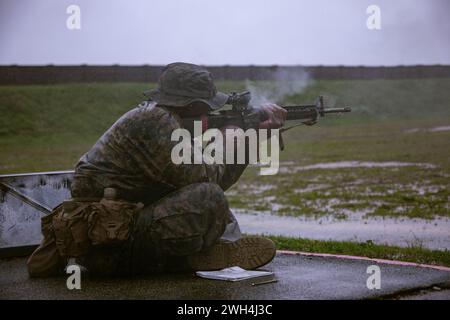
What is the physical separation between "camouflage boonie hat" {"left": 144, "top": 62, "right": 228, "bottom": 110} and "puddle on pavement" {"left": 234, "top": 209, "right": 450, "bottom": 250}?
3.32 m

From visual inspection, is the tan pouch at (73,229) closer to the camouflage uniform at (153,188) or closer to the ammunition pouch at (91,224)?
the ammunition pouch at (91,224)

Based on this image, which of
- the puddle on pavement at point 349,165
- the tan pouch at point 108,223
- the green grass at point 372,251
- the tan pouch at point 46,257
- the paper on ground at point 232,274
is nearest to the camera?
the tan pouch at point 108,223

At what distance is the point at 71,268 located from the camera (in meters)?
5.46

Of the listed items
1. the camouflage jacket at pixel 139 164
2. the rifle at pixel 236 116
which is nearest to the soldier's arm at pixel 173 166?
the camouflage jacket at pixel 139 164

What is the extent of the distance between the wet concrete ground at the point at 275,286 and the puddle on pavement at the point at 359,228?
7.72 feet

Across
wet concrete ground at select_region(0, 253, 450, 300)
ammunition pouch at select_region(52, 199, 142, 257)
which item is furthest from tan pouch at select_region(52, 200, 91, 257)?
wet concrete ground at select_region(0, 253, 450, 300)

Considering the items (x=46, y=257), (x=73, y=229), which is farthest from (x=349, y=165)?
(x=73, y=229)

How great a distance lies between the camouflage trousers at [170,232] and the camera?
15.9 feet

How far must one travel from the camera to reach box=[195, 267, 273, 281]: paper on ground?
194 inches

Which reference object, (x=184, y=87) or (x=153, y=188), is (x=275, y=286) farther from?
(x=184, y=87)
